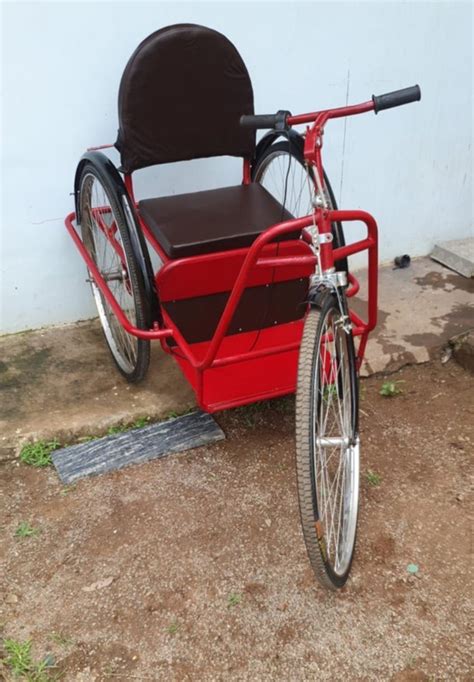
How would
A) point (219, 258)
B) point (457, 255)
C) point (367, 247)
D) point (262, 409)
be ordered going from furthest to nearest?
point (457, 255) < point (262, 409) < point (219, 258) < point (367, 247)

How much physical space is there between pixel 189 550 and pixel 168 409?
2.47ft

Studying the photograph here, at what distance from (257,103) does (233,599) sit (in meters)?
2.32

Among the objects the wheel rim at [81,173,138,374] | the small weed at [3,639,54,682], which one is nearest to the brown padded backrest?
the wheel rim at [81,173,138,374]

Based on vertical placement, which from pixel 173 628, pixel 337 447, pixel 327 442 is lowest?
pixel 173 628

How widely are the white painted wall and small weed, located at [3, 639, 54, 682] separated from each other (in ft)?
5.61

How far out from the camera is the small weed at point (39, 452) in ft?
8.42

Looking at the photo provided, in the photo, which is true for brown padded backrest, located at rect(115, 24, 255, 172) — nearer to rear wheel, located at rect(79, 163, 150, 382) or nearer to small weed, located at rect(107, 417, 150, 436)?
rear wheel, located at rect(79, 163, 150, 382)

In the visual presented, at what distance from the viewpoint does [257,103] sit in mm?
3203

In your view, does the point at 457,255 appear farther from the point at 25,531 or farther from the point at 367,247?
the point at 25,531

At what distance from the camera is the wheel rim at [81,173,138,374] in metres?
2.79

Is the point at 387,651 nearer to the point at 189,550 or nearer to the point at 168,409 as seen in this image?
the point at 189,550

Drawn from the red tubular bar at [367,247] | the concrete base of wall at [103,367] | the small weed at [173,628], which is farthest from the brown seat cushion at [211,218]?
the small weed at [173,628]

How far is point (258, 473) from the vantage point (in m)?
2.52

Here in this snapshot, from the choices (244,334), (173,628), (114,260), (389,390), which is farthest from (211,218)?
(173,628)
